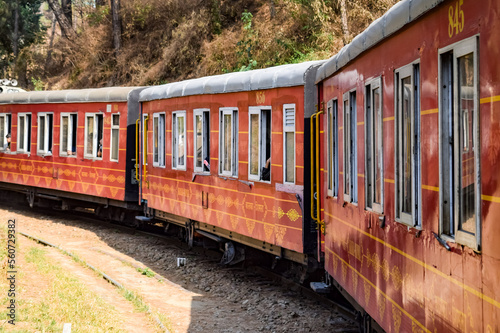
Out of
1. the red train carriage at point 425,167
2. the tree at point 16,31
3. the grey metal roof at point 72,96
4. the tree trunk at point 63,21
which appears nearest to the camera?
the red train carriage at point 425,167

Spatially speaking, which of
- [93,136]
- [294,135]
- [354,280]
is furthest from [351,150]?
[93,136]

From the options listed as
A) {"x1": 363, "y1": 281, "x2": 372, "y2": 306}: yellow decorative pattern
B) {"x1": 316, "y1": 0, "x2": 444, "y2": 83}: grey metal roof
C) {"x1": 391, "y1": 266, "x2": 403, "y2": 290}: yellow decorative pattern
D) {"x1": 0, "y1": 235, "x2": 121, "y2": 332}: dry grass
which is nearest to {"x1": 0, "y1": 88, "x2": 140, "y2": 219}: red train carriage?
{"x1": 0, "y1": 235, "x2": 121, "y2": 332}: dry grass

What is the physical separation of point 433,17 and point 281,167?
669cm

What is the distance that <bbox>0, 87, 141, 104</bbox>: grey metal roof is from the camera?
60.4 ft

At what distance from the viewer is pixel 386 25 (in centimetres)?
571

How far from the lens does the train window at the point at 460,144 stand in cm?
369

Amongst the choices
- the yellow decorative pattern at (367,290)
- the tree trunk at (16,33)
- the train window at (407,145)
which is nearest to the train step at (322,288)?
the yellow decorative pattern at (367,290)

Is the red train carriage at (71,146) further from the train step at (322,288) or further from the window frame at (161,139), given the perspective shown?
the train step at (322,288)

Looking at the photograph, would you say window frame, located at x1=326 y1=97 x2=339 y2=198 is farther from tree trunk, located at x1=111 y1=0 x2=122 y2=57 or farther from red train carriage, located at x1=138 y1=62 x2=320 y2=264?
tree trunk, located at x1=111 y1=0 x2=122 y2=57

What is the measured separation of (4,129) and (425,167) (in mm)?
20602

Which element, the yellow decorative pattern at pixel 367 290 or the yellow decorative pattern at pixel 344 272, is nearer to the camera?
the yellow decorative pattern at pixel 367 290

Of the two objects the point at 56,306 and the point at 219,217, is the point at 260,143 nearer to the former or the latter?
the point at 219,217

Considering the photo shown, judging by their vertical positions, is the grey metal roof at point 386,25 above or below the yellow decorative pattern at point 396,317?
above

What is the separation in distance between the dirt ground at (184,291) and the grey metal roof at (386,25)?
3614 mm
